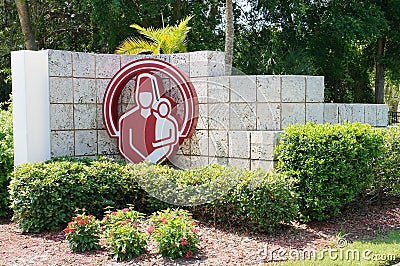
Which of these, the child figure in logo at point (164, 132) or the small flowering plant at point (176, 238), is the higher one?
the child figure in logo at point (164, 132)

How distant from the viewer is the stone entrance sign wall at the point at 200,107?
7.52m

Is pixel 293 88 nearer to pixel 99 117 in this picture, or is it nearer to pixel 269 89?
pixel 269 89

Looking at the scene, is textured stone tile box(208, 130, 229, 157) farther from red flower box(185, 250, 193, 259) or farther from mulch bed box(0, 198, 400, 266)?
red flower box(185, 250, 193, 259)

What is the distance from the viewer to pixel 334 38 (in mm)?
18984

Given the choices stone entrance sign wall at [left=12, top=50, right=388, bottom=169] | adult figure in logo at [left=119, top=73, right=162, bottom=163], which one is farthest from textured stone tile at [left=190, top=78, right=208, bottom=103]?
adult figure in logo at [left=119, top=73, right=162, bottom=163]

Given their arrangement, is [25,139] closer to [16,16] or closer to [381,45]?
[16,16]

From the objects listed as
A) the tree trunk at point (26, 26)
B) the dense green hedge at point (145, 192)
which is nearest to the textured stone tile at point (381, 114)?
the dense green hedge at point (145, 192)

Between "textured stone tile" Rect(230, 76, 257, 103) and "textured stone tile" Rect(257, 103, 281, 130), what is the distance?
0.23 metres

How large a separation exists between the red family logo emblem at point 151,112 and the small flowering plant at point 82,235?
8.28ft

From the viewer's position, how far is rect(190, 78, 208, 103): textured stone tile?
800 cm

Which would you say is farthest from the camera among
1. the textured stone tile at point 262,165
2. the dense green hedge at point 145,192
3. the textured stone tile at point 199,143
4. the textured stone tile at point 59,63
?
the textured stone tile at point 59,63

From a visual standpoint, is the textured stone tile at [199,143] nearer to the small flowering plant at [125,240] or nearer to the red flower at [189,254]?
the small flowering plant at [125,240]

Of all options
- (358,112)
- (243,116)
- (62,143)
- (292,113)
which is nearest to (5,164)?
(62,143)

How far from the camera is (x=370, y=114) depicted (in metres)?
9.12
